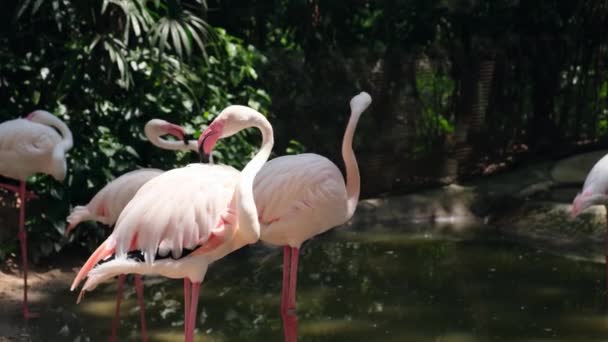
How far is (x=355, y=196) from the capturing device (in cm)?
438

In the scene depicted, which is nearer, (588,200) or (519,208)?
(588,200)

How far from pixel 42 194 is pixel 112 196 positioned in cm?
166

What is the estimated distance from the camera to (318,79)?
7.94m

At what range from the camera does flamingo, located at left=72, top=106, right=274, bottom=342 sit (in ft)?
10.3

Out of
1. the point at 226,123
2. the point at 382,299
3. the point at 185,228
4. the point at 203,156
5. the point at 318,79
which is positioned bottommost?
the point at 382,299

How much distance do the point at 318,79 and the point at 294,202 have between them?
4.03 m

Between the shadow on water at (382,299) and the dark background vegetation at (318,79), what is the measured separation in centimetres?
92

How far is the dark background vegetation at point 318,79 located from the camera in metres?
6.23

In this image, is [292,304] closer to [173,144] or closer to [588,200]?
[173,144]

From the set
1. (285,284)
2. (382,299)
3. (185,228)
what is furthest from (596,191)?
(185,228)

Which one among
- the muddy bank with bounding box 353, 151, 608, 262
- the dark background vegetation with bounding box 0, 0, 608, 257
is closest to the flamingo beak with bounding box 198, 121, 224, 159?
the dark background vegetation with bounding box 0, 0, 608, 257

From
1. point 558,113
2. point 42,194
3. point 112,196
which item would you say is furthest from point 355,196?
point 558,113

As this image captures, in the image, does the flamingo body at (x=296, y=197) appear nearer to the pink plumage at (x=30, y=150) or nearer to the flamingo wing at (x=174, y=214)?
the flamingo wing at (x=174, y=214)

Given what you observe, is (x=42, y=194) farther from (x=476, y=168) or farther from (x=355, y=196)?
(x=476, y=168)
